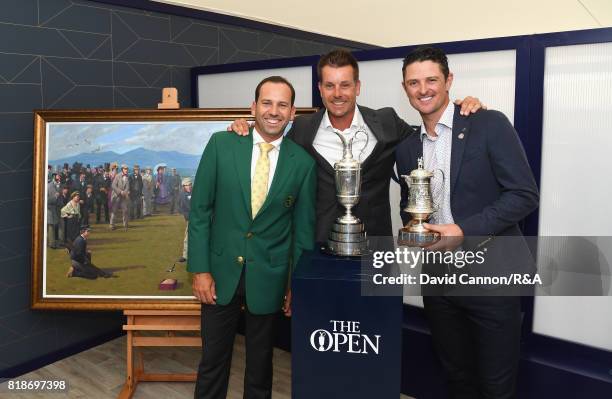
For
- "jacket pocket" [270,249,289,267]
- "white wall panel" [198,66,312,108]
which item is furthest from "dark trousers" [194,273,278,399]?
"white wall panel" [198,66,312,108]

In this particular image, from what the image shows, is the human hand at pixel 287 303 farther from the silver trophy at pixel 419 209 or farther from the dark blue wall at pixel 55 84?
the dark blue wall at pixel 55 84

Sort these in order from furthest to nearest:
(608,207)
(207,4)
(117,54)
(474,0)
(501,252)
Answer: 1. (474,0)
2. (207,4)
3. (117,54)
4. (608,207)
5. (501,252)

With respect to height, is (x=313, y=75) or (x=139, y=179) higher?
(x=313, y=75)

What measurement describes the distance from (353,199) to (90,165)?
1579 mm

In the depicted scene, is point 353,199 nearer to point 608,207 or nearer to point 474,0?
point 608,207

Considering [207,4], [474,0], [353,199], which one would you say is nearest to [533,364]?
[353,199]

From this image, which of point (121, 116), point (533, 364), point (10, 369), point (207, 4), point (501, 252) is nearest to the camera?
point (501, 252)

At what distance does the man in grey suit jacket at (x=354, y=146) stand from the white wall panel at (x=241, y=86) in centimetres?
96

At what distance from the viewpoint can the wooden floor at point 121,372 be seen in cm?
274

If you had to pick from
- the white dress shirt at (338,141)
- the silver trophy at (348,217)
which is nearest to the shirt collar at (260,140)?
the white dress shirt at (338,141)

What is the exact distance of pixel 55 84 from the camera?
9.87ft

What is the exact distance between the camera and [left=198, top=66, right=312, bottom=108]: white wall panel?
3.12 m

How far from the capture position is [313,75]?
3027 millimetres

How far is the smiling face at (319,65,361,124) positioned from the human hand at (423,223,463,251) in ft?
1.96
